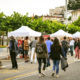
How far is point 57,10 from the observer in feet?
602

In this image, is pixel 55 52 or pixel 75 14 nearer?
pixel 55 52

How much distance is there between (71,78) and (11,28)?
4670 cm

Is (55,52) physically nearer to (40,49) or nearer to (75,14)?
(40,49)

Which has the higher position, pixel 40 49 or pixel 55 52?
pixel 40 49

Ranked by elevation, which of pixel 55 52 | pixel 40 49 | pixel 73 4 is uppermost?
pixel 73 4

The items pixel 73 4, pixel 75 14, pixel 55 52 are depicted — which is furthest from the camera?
pixel 73 4

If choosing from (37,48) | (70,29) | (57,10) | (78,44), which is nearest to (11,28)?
(70,29)

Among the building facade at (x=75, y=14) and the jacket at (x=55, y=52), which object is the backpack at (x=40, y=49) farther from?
the building facade at (x=75, y=14)

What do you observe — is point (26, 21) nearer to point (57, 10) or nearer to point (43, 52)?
point (43, 52)

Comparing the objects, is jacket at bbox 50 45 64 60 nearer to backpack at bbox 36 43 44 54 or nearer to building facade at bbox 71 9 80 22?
backpack at bbox 36 43 44 54

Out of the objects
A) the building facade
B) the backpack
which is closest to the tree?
the building facade

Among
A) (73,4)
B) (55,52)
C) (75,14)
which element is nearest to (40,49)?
(55,52)

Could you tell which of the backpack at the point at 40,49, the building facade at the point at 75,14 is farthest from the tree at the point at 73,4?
the backpack at the point at 40,49

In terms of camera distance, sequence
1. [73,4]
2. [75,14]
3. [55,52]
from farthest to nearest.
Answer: [73,4] < [75,14] < [55,52]
